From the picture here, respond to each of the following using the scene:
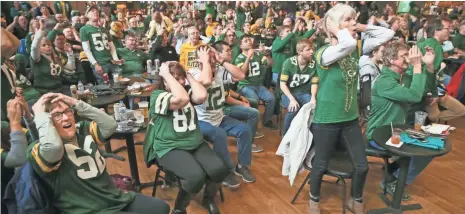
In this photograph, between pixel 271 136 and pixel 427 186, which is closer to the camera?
pixel 427 186

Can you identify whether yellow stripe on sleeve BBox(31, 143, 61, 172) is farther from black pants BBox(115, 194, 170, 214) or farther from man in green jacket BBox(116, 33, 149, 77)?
man in green jacket BBox(116, 33, 149, 77)

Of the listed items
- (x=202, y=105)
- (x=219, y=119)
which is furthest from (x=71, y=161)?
(x=219, y=119)

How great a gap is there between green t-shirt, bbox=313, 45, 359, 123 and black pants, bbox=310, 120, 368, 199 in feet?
0.19

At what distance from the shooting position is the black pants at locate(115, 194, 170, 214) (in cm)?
209

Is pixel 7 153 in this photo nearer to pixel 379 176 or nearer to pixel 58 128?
pixel 58 128

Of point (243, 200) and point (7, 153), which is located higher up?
point (7, 153)

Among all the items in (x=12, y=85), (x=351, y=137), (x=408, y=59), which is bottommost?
(x=351, y=137)

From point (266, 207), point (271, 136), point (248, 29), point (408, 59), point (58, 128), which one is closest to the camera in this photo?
point (58, 128)

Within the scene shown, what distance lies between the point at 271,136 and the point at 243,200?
1496mm

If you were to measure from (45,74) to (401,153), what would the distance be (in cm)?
332

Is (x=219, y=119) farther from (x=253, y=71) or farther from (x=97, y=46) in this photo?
(x=97, y=46)

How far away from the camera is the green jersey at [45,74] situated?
3.80 m

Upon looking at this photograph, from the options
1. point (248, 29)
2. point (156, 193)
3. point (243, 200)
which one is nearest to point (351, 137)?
point (243, 200)

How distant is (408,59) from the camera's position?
108 inches
